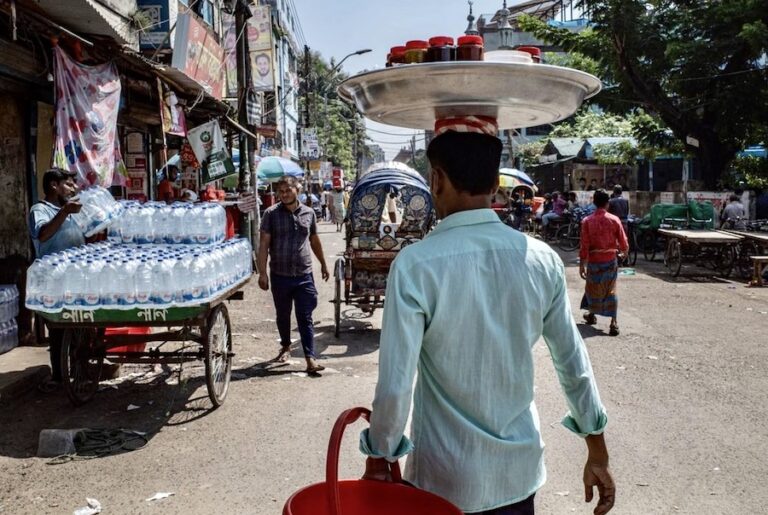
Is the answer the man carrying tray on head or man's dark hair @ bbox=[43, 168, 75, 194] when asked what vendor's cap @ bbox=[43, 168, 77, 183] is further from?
the man carrying tray on head

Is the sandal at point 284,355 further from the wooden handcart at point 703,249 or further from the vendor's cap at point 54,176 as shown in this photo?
the wooden handcart at point 703,249

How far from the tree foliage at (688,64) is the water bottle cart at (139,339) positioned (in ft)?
60.1

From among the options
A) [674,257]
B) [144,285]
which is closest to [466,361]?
[144,285]

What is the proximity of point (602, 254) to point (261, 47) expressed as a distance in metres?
11.5

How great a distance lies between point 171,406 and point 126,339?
2.38 feet

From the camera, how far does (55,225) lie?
6.03 metres

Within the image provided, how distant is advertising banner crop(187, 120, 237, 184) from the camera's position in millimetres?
12703

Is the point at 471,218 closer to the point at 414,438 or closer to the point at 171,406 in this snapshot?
the point at 414,438

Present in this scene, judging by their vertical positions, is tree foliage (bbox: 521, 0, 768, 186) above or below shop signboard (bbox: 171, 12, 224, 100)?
above

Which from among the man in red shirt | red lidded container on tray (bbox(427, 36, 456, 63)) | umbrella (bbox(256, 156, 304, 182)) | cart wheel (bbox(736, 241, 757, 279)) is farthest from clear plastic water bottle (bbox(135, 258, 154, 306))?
umbrella (bbox(256, 156, 304, 182))

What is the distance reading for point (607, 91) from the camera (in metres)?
23.5

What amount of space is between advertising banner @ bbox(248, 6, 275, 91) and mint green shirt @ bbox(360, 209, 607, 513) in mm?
16246

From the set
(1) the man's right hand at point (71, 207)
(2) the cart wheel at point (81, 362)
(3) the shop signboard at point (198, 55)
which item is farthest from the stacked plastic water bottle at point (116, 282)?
(3) the shop signboard at point (198, 55)

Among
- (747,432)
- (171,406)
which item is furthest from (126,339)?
(747,432)
